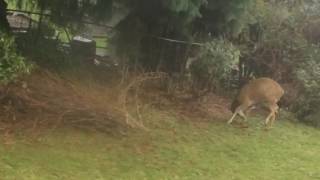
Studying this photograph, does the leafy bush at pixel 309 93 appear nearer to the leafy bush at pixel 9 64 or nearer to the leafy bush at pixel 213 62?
the leafy bush at pixel 213 62

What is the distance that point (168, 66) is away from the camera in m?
13.8

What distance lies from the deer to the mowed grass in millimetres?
678

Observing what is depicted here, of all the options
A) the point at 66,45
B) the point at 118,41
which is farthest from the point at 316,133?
the point at 66,45

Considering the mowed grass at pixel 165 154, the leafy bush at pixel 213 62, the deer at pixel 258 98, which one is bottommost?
the mowed grass at pixel 165 154

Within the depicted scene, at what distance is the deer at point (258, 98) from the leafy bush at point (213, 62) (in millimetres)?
944

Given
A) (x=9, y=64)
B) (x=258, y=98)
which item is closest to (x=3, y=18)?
(x=9, y=64)

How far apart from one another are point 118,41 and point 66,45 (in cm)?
116

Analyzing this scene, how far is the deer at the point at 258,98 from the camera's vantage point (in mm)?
12641

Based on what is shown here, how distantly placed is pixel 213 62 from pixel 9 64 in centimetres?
561

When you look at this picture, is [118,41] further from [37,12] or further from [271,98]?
[271,98]

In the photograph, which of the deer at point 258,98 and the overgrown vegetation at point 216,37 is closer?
the overgrown vegetation at point 216,37

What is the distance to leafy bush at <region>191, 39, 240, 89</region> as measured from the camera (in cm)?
1341

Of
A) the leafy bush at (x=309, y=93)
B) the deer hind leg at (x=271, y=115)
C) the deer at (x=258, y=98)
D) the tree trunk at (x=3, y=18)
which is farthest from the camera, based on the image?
the leafy bush at (x=309, y=93)

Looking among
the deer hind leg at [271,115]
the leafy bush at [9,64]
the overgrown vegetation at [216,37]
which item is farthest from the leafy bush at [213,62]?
the leafy bush at [9,64]
